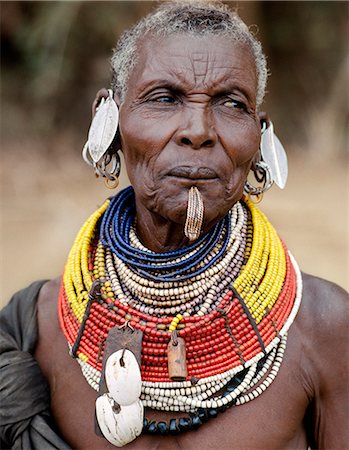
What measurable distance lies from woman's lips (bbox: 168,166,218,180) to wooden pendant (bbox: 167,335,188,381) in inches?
22.4

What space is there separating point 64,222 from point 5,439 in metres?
6.73

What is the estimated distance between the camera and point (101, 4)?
34.8ft

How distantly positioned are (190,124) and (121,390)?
922 millimetres

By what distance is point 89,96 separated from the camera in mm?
11766

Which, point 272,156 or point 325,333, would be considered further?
point 272,156

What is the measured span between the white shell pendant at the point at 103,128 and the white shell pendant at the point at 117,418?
3.00ft

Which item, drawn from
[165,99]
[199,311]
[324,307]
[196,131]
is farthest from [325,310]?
[165,99]

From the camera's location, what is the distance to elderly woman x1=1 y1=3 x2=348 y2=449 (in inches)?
93.8

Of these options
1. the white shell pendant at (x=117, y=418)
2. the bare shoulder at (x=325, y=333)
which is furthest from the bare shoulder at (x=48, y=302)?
the bare shoulder at (x=325, y=333)

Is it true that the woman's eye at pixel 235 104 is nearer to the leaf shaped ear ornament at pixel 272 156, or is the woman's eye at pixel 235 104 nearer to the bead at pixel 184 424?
the leaf shaped ear ornament at pixel 272 156

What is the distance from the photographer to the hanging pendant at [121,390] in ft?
7.63

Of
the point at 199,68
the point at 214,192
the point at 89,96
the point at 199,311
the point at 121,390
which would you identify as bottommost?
the point at 121,390

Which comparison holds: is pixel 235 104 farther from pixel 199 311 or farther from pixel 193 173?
pixel 199 311

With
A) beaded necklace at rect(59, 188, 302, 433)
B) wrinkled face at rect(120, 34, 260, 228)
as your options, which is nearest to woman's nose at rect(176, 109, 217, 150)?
wrinkled face at rect(120, 34, 260, 228)
